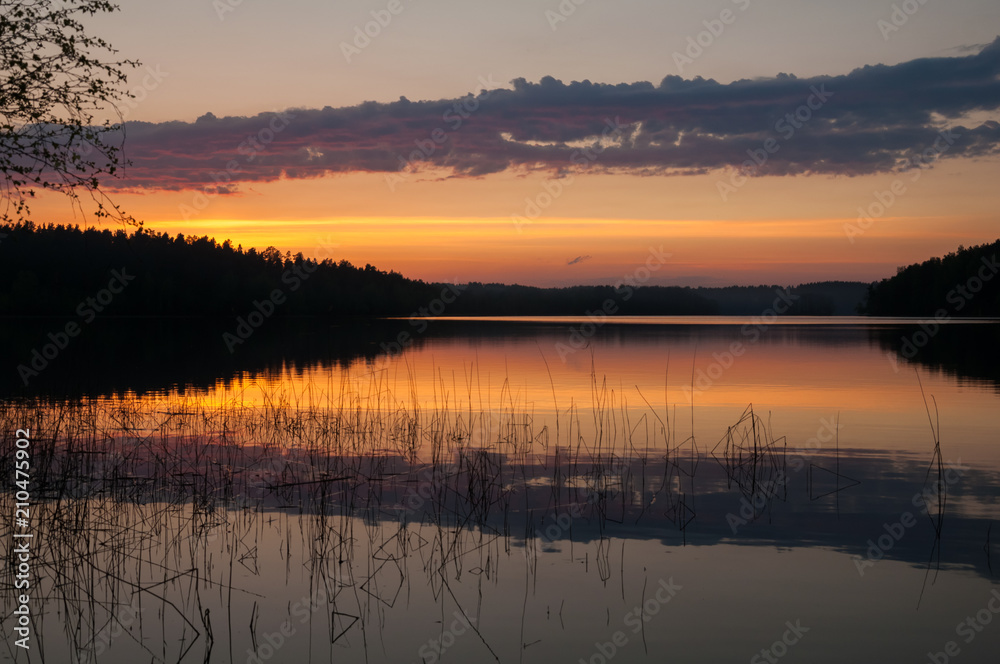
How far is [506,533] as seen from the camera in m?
8.86

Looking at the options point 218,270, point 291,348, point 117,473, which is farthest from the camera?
point 218,270

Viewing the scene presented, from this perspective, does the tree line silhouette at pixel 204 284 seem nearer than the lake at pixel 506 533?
No

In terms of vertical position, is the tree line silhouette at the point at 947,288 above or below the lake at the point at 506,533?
above

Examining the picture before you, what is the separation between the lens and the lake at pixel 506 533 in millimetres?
6301

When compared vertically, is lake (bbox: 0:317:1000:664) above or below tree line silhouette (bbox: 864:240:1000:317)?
below

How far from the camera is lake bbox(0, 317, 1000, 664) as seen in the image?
6.30 metres

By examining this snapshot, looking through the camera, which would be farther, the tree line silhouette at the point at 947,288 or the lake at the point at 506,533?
the tree line silhouette at the point at 947,288

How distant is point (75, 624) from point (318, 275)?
6308 inches

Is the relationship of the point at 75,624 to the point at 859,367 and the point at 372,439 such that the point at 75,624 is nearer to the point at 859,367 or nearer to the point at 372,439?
the point at 372,439

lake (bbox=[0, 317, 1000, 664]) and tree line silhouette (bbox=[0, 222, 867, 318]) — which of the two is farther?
tree line silhouette (bbox=[0, 222, 867, 318])

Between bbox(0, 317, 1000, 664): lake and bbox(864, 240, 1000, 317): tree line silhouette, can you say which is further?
bbox(864, 240, 1000, 317): tree line silhouette

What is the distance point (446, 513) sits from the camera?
9.62m

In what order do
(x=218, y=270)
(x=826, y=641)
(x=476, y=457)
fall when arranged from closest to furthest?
1. (x=826, y=641)
2. (x=476, y=457)
3. (x=218, y=270)

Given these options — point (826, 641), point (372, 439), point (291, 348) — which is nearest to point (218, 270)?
point (291, 348)
